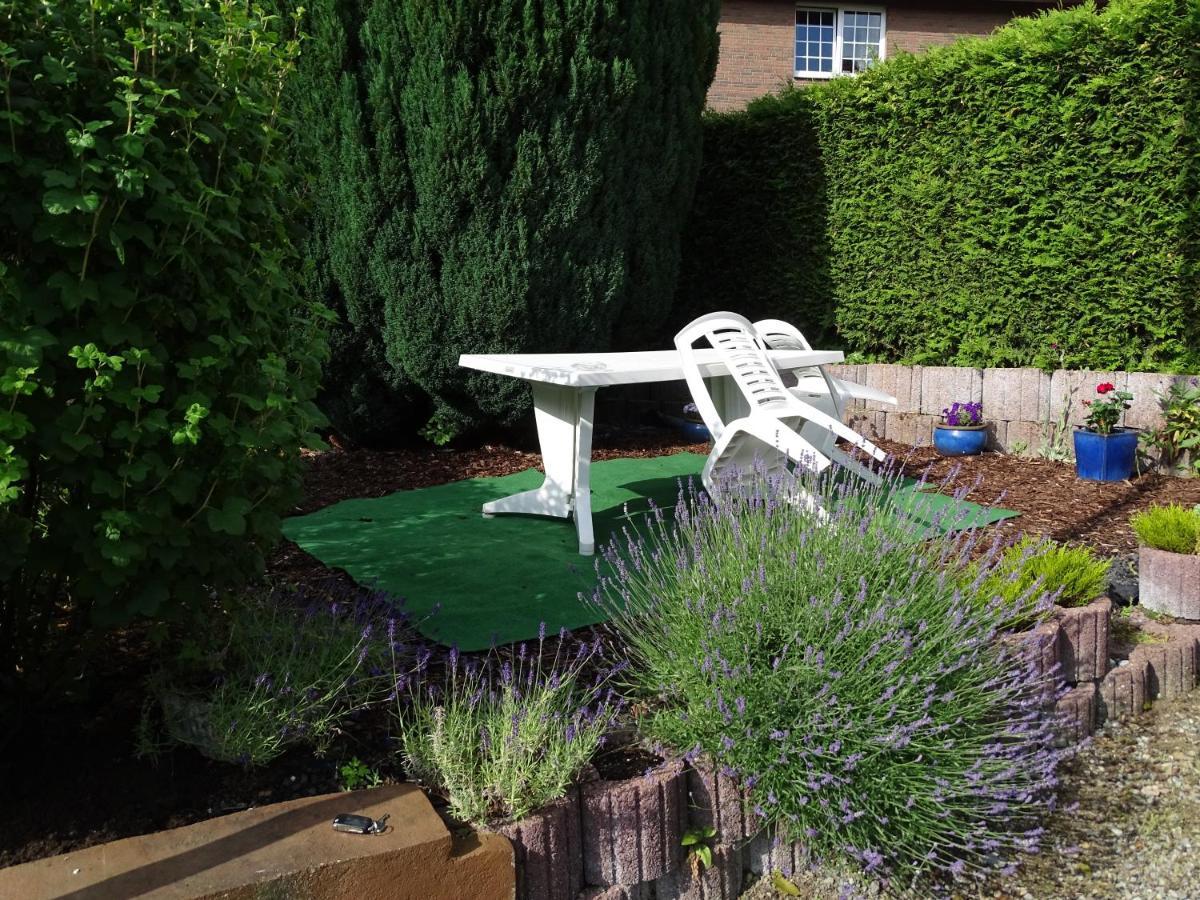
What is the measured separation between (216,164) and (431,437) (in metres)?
4.76

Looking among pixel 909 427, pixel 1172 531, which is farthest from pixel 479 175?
pixel 1172 531

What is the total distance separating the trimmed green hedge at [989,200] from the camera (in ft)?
19.6

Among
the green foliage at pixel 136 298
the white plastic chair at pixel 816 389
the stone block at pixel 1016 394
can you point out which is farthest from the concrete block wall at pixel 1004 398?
the green foliage at pixel 136 298

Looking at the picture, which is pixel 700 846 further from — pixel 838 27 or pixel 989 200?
pixel 838 27

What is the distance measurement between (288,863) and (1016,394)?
20.1 ft

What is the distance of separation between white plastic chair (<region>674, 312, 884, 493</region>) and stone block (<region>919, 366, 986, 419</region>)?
290 centimetres

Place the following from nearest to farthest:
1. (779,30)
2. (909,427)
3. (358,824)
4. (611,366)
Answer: (358,824)
(611,366)
(909,427)
(779,30)

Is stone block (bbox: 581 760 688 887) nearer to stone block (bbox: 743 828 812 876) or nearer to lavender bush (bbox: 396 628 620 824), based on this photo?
lavender bush (bbox: 396 628 620 824)

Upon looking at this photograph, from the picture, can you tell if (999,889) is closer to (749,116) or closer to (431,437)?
(431,437)

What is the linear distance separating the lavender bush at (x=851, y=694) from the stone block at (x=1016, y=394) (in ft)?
14.3

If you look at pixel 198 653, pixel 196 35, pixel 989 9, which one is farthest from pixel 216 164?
pixel 989 9

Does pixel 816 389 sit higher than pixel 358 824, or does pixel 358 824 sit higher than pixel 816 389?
pixel 816 389

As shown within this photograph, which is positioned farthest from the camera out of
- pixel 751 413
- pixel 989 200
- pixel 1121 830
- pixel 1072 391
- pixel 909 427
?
pixel 909 427

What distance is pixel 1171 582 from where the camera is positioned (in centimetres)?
372
